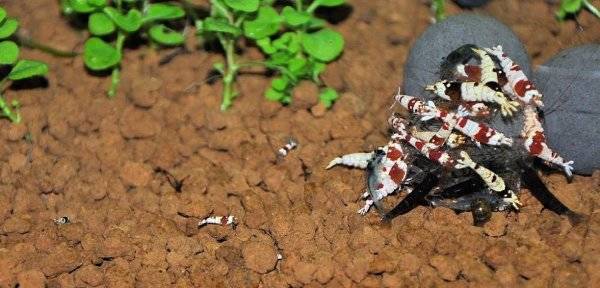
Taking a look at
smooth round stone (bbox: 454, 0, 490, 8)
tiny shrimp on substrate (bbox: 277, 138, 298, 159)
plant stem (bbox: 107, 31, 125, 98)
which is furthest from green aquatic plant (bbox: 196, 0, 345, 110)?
smooth round stone (bbox: 454, 0, 490, 8)

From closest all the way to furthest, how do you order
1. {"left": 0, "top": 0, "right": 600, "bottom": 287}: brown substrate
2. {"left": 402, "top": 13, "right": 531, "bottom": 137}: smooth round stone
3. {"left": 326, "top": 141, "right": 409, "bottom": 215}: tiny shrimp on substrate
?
1. {"left": 0, "top": 0, "right": 600, "bottom": 287}: brown substrate
2. {"left": 326, "top": 141, "right": 409, "bottom": 215}: tiny shrimp on substrate
3. {"left": 402, "top": 13, "right": 531, "bottom": 137}: smooth round stone

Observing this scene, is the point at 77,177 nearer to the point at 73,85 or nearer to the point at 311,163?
the point at 73,85

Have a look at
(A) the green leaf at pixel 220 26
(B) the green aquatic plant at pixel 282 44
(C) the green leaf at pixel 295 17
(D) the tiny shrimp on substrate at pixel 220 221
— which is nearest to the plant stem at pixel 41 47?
(B) the green aquatic plant at pixel 282 44

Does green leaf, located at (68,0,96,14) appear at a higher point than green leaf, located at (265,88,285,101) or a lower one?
higher

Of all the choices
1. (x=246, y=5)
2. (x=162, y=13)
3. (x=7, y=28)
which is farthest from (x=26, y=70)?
(x=246, y=5)

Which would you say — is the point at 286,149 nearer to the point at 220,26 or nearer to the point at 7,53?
the point at 220,26

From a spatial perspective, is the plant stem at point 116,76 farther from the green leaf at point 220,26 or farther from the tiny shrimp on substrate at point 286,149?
the tiny shrimp on substrate at point 286,149

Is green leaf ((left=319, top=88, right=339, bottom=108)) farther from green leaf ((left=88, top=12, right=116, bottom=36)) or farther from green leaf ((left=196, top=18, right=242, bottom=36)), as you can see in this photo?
green leaf ((left=88, top=12, right=116, bottom=36))
